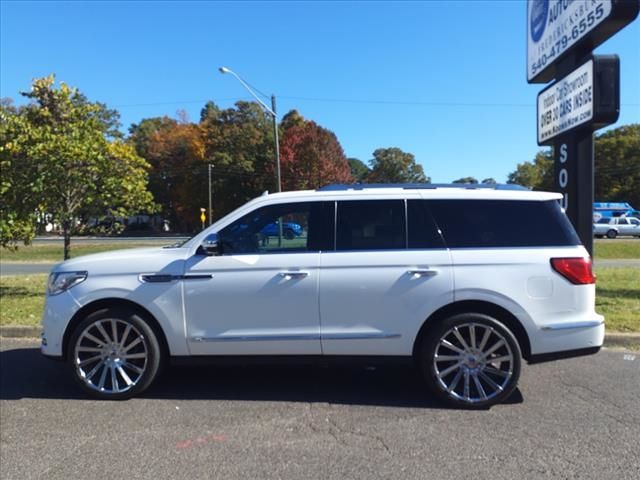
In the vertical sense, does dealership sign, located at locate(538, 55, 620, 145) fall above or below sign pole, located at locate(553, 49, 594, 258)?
above

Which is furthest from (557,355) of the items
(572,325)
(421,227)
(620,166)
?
(620,166)

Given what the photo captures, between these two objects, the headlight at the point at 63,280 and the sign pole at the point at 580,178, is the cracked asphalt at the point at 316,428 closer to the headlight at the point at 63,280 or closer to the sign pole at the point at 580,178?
the headlight at the point at 63,280

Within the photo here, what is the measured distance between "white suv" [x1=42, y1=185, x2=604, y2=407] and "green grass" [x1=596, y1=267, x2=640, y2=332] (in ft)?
10.2

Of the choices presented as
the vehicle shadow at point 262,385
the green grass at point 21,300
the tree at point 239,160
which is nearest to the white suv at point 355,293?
the vehicle shadow at point 262,385

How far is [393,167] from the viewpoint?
3103 inches

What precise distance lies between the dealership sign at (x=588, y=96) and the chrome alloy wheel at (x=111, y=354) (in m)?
6.73

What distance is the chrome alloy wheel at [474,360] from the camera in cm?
461

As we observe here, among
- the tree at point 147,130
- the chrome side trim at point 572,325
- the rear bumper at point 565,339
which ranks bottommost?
the rear bumper at point 565,339

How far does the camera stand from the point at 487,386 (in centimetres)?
467

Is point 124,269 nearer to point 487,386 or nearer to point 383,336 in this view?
point 383,336

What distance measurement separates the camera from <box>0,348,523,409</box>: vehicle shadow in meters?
4.91

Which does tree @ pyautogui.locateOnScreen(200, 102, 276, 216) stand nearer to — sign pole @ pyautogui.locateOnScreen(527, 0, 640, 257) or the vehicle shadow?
sign pole @ pyautogui.locateOnScreen(527, 0, 640, 257)

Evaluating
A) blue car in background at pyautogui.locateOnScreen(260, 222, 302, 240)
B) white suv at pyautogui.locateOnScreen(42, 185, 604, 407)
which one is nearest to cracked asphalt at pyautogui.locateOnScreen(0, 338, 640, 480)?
white suv at pyautogui.locateOnScreen(42, 185, 604, 407)

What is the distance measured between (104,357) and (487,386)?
3.38 m
